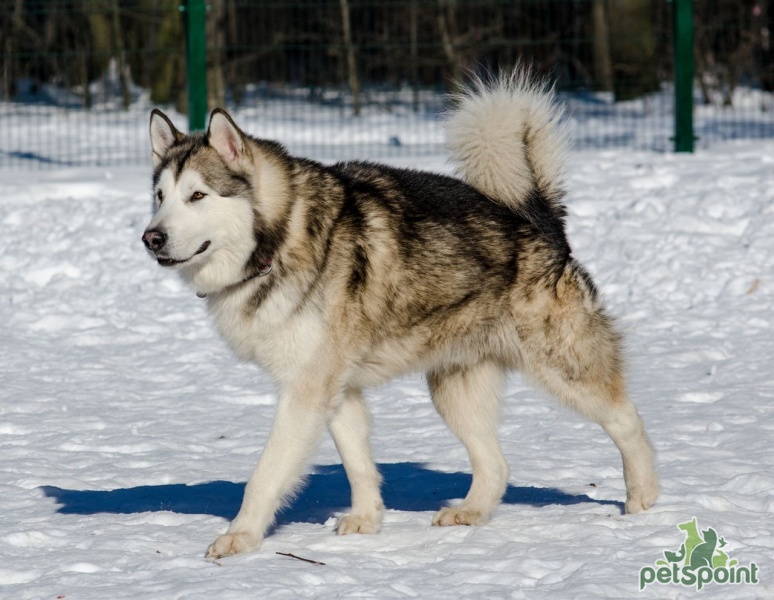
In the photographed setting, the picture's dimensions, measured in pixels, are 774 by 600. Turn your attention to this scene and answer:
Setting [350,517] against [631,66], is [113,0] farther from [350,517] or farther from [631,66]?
[350,517]

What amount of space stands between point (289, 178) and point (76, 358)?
3525 millimetres

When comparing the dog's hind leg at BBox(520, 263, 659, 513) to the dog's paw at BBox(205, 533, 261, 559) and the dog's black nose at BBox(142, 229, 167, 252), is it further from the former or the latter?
the dog's black nose at BBox(142, 229, 167, 252)

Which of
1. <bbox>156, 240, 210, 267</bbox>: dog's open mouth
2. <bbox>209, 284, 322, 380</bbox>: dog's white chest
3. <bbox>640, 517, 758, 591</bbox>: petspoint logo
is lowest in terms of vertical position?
<bbox>640, 517, 758, 591</bbox>: petspoint logo

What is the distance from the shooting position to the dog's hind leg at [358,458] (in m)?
4.32

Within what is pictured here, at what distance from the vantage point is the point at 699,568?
12.0 feet

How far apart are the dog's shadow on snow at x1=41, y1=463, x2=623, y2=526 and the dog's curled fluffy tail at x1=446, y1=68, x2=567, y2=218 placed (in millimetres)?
1179

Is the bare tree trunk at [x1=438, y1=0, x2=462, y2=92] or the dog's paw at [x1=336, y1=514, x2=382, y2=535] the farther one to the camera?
the bare tree trunk at [x1=438, y1=0, x2=462, y2=92]

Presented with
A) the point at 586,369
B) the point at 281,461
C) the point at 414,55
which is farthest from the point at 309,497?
the point at 414,55

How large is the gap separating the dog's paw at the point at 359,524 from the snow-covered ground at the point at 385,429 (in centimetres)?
8

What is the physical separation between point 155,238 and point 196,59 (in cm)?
633

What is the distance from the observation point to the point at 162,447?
5.60 meters

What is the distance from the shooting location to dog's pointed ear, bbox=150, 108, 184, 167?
4285 mm

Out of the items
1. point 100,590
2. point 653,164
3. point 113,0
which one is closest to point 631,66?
point 653,164

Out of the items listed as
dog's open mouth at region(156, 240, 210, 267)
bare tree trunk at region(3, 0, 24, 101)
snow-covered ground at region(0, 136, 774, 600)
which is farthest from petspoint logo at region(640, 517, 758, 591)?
bare tree trunk at region(3, 0, 24, 101)
